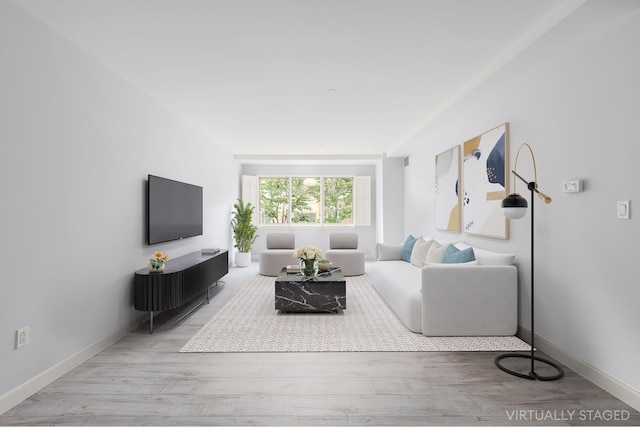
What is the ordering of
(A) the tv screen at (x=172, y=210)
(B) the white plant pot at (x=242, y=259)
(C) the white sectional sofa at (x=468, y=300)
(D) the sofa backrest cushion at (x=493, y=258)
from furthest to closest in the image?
(B) the white plant pot at (x=242, y=259) < (A) the tv screen at (x=172, y=210) < (D) the sofa backrest cushion at (x=493, y=258) < (C) the white sectional sofa at (x=468, y=300)

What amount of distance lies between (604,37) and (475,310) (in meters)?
2.36

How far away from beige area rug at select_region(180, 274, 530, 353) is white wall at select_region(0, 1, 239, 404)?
961 mm

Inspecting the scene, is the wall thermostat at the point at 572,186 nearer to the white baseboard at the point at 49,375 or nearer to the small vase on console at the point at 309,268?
the small vase on console at the point at 309,268

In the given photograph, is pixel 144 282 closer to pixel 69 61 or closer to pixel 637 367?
pixel 69 61

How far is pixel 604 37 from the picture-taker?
94.3 inches

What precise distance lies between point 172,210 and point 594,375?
441cm

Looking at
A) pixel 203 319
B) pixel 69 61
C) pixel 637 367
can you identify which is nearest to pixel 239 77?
pixel 69 61

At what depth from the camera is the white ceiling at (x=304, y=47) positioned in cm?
231

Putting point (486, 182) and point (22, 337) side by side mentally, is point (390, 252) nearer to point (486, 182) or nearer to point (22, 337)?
point (486, 182)

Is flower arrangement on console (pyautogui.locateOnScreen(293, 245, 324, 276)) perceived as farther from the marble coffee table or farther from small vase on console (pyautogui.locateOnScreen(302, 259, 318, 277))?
the marble coffee table

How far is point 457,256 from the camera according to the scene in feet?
12.6

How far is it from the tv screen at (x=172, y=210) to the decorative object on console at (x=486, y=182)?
3.72m

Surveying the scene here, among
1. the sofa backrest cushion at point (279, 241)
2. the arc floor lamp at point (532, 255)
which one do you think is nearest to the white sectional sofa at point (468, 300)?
the arc floor lamp at point (532, 255)

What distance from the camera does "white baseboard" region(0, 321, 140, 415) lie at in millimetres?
2149
